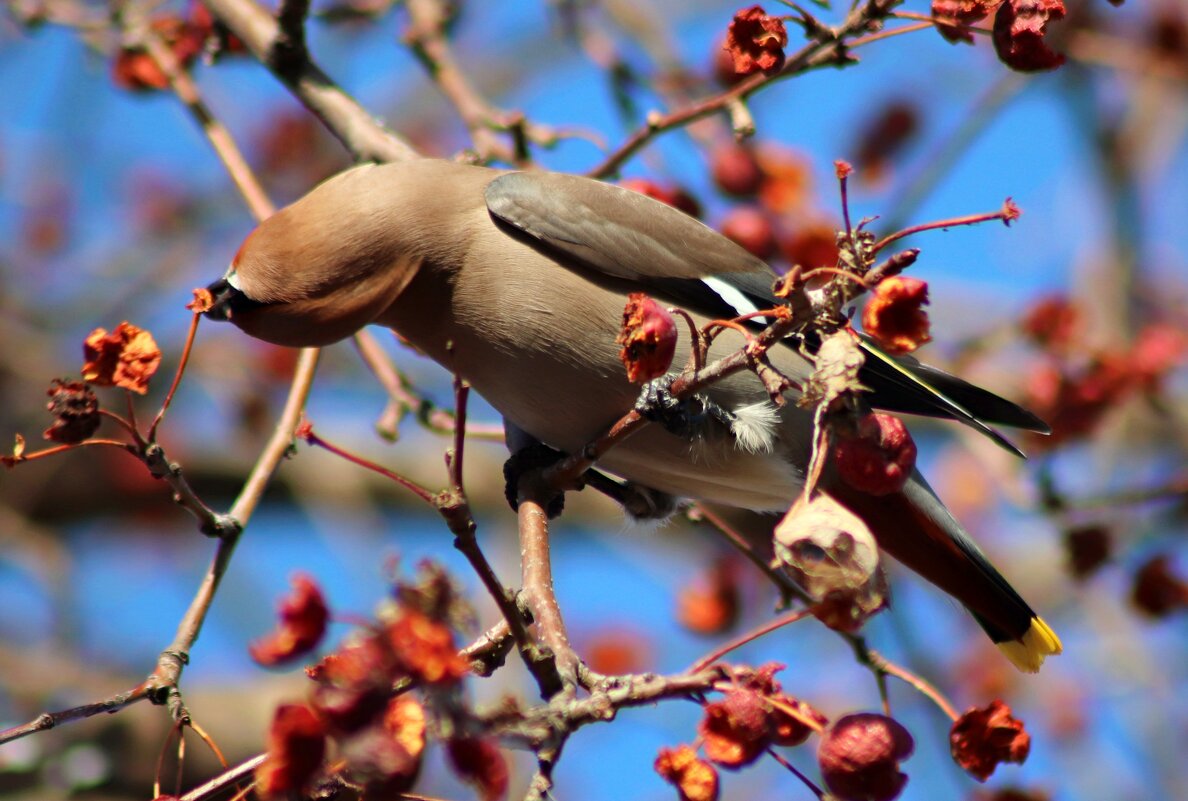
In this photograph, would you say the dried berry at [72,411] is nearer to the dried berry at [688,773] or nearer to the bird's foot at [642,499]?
the dried berry at [688,773]

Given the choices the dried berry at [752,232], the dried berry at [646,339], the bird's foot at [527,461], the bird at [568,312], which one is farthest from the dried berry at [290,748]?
the dried berry at [752,232]

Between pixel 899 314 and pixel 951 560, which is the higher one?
pixel 951 560

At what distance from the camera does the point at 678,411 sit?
9.09 ft

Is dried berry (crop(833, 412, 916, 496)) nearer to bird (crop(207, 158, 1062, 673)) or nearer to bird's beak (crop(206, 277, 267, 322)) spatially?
bird (crop(207, 158, 1062, 673))

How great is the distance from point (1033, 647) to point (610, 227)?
1.44 meters

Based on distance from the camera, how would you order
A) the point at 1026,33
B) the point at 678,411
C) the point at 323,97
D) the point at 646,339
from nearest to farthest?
the point at 646,339
the point at 1026,33
the point at 678,411
the point at 323,97

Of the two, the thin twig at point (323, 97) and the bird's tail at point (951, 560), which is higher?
the thin twig at point (323, 97)

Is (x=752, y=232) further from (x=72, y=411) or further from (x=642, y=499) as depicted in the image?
(x=72, y=411)

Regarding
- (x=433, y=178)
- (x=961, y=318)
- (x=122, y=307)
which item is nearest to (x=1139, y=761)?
(x=961, y=318)

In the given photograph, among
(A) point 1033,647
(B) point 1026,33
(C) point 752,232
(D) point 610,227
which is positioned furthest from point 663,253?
(A) point 1033,647

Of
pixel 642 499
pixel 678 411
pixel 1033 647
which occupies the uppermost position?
pixel 642 499

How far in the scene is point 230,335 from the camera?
6.98 meters

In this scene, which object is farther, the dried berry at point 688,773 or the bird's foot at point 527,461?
the bird's foot at point 527,461

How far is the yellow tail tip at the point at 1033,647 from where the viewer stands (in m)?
3.12
